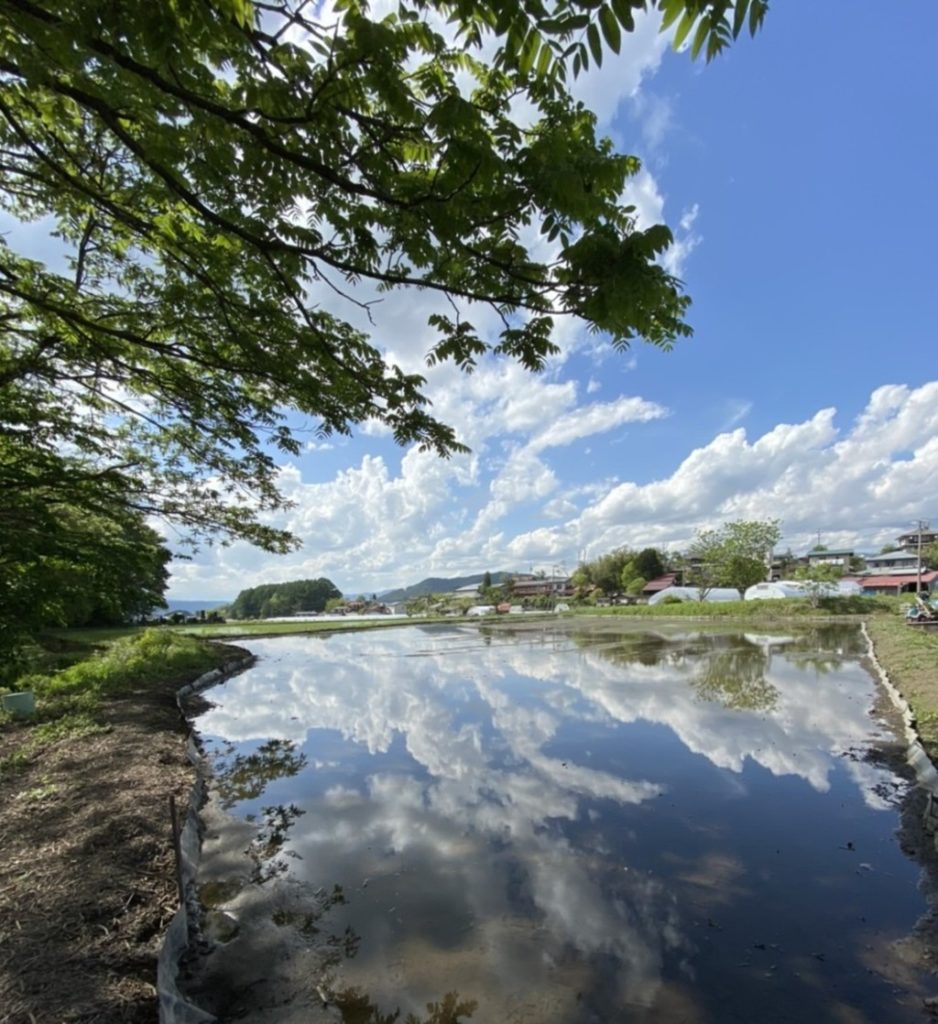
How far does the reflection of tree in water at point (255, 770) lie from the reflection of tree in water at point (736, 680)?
8327mm

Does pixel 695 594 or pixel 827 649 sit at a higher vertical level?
pixel 827 649

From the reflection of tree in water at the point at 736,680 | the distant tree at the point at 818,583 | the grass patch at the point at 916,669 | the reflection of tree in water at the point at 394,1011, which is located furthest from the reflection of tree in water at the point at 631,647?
Answer: the distant tree at the point at 818,583

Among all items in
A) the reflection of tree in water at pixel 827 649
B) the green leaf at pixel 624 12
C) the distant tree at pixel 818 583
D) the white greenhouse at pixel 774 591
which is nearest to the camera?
the green leaf at pixel 624 12

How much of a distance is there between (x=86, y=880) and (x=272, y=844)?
190 cm

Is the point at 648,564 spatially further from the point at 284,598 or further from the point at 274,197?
the point at 274,197

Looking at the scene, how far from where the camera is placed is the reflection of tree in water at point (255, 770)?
7.22 m

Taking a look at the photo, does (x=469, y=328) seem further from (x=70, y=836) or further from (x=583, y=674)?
(x=583, y=674)

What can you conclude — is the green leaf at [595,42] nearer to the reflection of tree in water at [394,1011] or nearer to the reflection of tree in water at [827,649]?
the reflection of tree in water at [394,1011]

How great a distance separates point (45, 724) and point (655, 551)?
78.5 m

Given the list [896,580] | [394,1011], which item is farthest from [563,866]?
[896,580]

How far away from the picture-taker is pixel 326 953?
12.7 feet

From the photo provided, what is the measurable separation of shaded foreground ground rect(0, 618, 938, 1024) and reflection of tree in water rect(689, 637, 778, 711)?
11.4 ft

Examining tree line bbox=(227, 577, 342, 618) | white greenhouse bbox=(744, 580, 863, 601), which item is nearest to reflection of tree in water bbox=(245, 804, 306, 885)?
white greenhouse bbox=(744, 580, 863, 601)

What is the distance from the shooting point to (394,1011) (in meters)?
3.28
